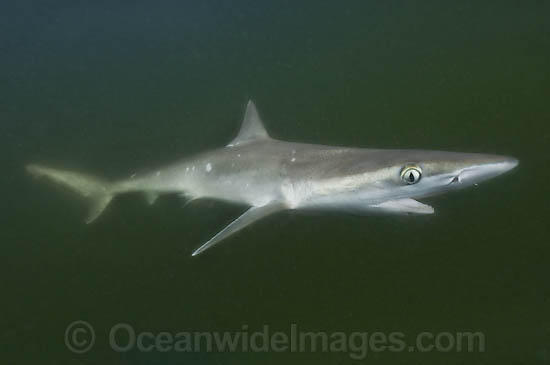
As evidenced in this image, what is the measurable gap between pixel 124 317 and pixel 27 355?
1.18 metres

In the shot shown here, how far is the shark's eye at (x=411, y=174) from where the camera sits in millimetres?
2717

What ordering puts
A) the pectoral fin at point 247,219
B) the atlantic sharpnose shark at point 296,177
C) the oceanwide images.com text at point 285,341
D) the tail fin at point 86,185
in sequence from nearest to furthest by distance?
the atlantic sharpnose shark at point 296,177 → the pectoral fin at point 247,219 → the oceanwide images.com text at point 285,341 → the tail fin at point 86,185

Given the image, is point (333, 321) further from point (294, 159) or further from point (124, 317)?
point (124, 317)

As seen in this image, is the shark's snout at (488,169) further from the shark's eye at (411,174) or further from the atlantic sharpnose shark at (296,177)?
the shark's eye at (411,174)

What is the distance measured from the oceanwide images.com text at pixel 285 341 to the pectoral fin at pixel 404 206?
226 centimetres

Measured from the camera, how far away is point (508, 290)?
523 centimetres

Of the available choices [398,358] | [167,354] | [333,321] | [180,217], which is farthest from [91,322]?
[398,358]

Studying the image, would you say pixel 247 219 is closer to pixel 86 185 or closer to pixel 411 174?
pixel 411 174

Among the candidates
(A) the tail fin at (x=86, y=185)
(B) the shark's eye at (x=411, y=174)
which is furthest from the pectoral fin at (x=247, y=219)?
(A) the tail fin at (x=86, y=185)

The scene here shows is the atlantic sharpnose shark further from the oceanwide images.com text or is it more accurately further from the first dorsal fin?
the oceanwide images.com text

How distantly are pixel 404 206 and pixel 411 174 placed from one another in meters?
0.49

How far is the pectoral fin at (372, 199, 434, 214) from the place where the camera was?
312cm

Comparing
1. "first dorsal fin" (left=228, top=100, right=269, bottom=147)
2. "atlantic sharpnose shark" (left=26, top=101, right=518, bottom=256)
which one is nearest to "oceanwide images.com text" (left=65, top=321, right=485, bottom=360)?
"atlantic sharpnose shark" (left=26, top=101, right=518, bottom=256)

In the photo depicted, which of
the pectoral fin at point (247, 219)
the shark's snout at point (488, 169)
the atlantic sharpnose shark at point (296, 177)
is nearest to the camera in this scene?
the shark's snout at point (488, 169)
